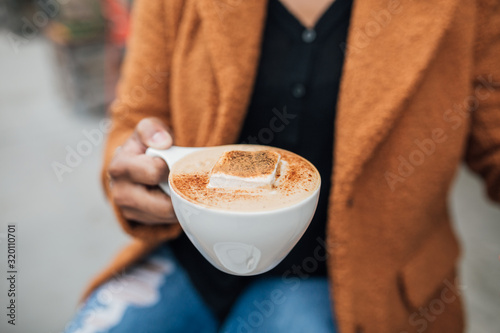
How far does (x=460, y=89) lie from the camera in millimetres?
667

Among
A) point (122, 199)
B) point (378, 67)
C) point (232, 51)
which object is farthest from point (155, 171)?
point (378, 67)

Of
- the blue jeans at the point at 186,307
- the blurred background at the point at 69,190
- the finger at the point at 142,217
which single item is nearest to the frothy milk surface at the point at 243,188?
the finger at the point at 142,217

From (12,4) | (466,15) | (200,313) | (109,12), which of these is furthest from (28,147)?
(12,4)

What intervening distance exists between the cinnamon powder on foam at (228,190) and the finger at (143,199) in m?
0.09

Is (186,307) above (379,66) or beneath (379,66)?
beneath

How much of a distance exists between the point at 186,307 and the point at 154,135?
1.37ft

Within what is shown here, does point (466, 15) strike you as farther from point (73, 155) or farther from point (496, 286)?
point (73, 155)

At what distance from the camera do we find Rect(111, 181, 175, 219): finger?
549mm

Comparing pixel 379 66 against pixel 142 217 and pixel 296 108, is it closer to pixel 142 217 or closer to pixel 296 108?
pixel 296 108

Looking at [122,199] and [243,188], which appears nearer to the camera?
[243,188]

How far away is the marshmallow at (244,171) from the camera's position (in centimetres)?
44

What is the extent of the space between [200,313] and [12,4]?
5946mm

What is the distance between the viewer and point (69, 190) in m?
2.03

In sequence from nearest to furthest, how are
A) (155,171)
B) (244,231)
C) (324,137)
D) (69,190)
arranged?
(244,231) < (155,171) < (324,137) < (69,190)
